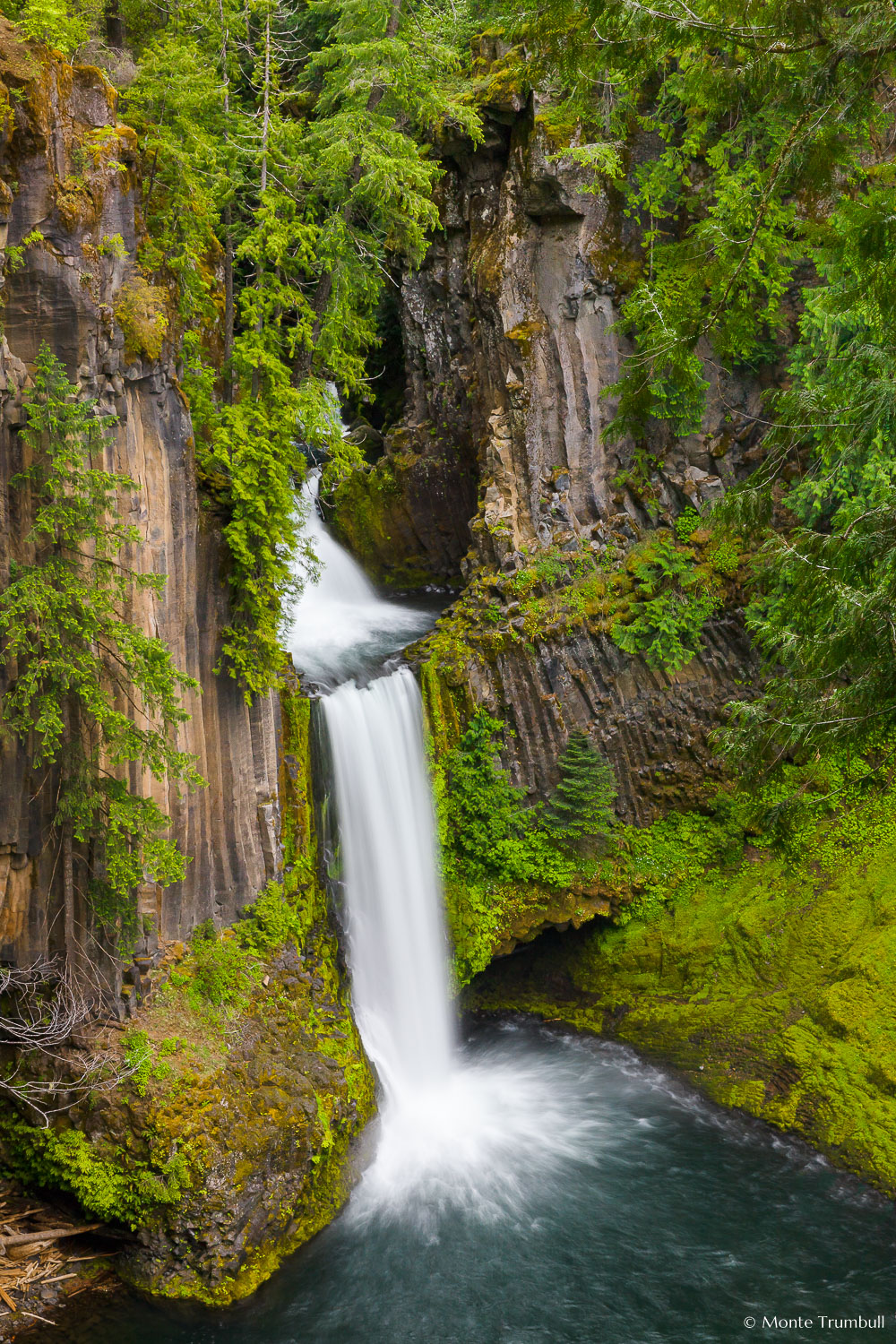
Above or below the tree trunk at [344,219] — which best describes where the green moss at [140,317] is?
below

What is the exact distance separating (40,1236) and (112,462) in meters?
8.19

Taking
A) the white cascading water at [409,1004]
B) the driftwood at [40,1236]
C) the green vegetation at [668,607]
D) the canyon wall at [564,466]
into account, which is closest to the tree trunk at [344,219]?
the canyon wall at [564,466]

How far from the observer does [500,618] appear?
1498cm

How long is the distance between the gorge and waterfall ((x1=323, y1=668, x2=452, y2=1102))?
0.07m

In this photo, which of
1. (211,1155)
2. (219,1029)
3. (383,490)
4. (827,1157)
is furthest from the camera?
(383,490)

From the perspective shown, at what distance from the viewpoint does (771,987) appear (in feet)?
41.9

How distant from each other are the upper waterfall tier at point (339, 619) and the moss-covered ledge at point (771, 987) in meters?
5.92

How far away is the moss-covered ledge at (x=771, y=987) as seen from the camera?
442 inches

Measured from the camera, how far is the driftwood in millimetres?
8836

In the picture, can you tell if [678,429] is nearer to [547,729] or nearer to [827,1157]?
Answer: [547,729]

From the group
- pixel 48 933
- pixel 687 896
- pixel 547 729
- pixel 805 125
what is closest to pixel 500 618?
pixel 547 729

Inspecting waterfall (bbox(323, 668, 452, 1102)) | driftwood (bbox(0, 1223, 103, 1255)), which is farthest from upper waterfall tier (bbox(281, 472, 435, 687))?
driftwood (bbox(0, 1223, 103, 1255))

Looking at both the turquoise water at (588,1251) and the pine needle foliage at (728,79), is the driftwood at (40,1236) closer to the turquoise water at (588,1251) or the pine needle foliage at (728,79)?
the turquoise water at (588,1251)

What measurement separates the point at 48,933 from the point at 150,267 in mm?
7681
